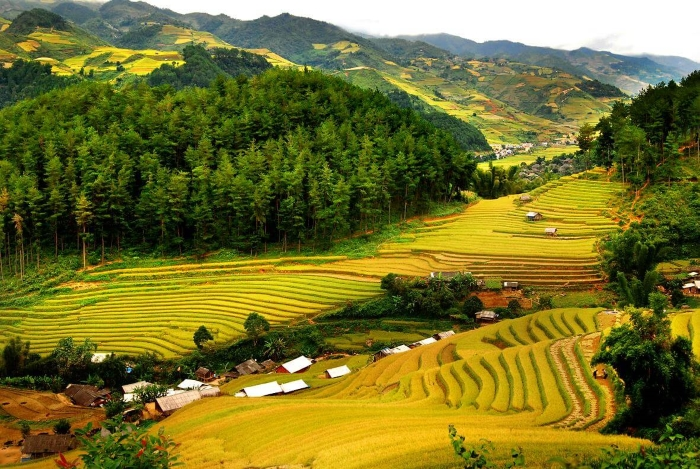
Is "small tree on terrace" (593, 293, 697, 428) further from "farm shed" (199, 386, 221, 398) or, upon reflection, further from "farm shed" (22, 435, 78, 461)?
"farm shed" (22, 435, 78, 461)

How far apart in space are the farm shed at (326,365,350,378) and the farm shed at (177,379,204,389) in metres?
6.07

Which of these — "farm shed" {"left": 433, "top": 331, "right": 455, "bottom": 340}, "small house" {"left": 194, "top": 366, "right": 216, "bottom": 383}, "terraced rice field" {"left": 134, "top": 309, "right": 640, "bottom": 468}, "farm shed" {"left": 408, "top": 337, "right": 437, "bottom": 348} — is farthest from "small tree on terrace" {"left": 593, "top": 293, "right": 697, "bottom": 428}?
"small house" {"left": 194, "top": 366, "right": 216, "bottom": 383}

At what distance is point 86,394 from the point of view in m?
24.2

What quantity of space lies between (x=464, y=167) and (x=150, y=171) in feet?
95.4

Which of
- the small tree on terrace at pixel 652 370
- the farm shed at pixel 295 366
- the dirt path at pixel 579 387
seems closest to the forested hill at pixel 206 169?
the farm shed at pixel 295 366

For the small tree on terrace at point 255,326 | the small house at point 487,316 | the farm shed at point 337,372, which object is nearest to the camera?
the farm shed at point 337,372

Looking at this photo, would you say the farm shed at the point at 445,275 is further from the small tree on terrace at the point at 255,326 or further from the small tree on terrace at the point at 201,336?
the small tree on terrace at the point at 201,336

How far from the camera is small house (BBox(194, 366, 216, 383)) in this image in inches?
1024

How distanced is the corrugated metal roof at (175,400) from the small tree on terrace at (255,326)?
21.4 feet

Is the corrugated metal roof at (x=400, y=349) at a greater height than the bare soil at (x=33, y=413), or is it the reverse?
the corrugated metal roof at (x=400, y=349)

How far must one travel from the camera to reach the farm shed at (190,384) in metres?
24.0

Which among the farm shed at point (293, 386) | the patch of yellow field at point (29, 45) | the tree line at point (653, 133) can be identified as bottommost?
the farm shed at point (293, 386)

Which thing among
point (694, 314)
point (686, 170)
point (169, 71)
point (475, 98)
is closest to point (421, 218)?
point (686, 170)

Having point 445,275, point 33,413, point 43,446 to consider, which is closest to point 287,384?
point 43,446
